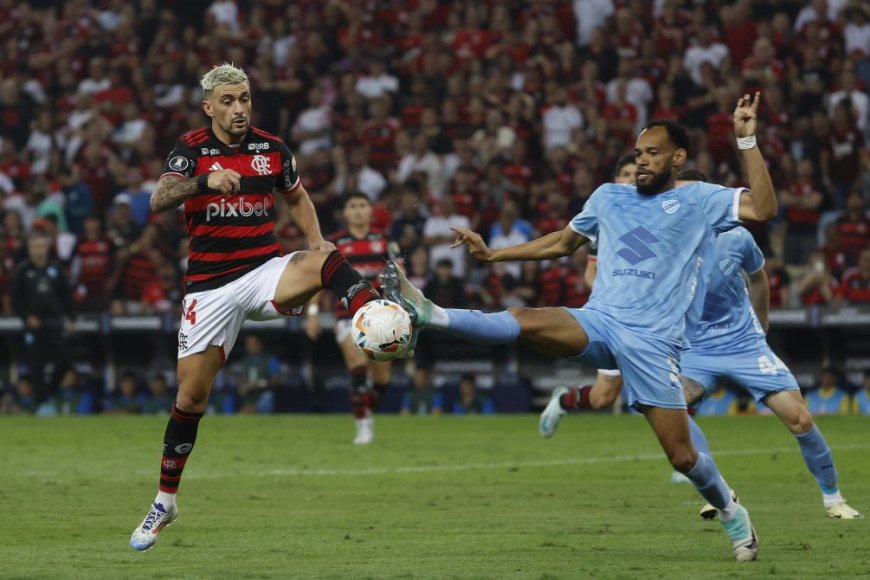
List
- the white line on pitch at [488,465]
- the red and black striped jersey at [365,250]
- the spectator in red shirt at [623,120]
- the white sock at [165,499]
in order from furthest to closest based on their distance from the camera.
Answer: the spectator in red shirt at [623,120]
the red and black striped jersey at [365,250]
the white line on pitch at [488,465]
the white sock at [165,499]

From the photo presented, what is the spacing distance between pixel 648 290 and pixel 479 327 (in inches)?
40.2

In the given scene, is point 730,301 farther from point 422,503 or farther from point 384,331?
point 384,331

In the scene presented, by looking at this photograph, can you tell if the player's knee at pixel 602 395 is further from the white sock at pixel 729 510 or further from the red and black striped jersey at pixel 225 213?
the white sock at pixel 729 510

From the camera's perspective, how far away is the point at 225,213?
896 cm

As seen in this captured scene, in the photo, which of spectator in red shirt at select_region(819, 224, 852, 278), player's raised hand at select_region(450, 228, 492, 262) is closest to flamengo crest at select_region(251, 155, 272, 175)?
player's raised hand at select_region(450, 228, 492, 262)

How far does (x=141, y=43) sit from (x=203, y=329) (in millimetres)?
19361

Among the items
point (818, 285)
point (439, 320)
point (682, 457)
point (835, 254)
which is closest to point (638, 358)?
point (682, 457)

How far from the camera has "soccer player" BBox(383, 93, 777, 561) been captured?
778cm

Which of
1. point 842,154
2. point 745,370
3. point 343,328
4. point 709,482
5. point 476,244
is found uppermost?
point 476,244

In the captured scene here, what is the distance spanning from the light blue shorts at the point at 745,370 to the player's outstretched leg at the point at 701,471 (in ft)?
5.95

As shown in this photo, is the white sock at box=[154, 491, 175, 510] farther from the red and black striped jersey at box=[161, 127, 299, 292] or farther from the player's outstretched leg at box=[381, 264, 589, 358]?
the player's outstretched leg at box=[381, 264, 589, 358]

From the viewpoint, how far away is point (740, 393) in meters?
19.7

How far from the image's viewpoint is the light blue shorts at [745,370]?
32.3ft

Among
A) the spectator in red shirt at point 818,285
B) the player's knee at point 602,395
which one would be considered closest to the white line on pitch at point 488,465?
the player's knee at point 602,395
